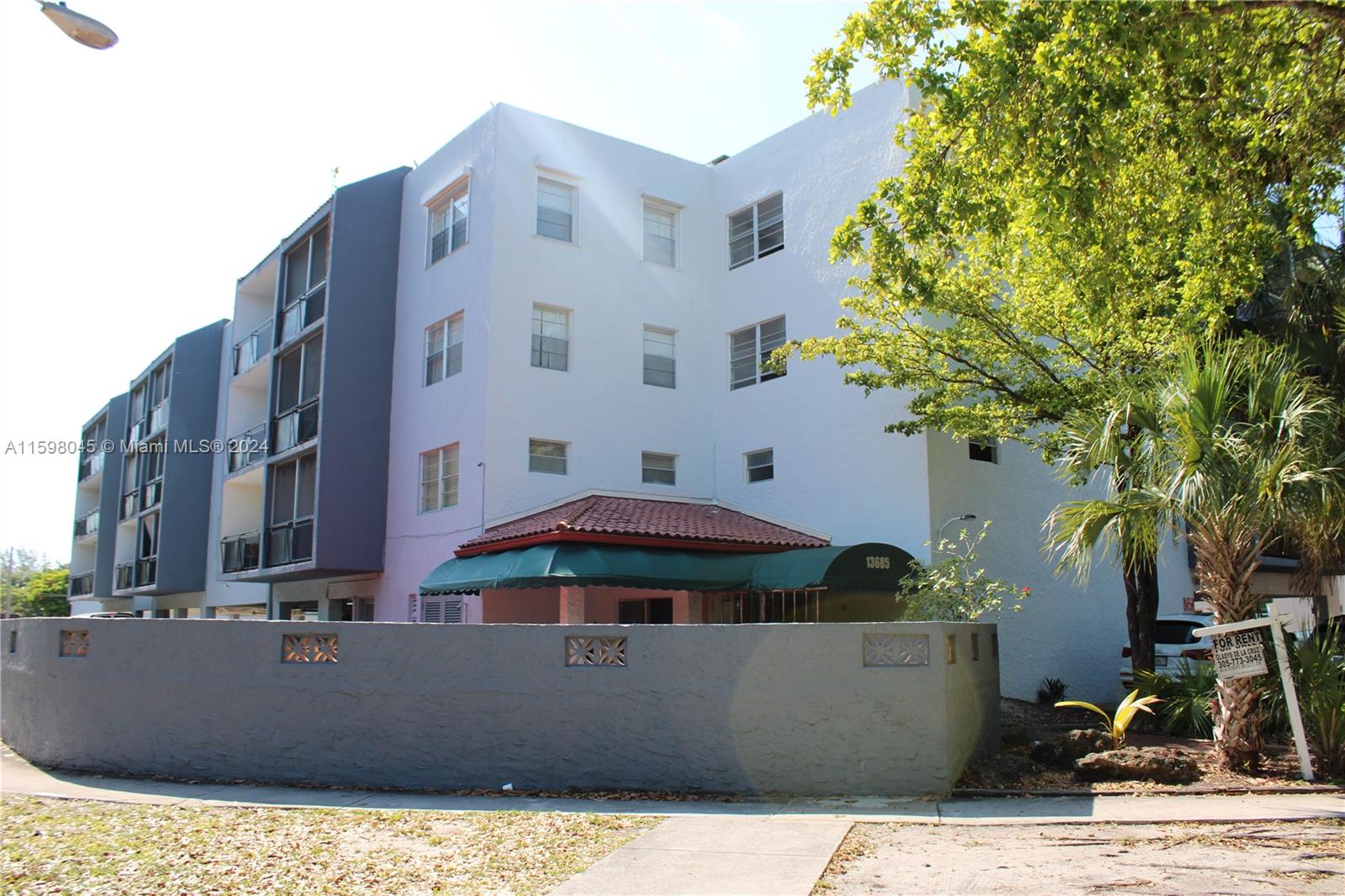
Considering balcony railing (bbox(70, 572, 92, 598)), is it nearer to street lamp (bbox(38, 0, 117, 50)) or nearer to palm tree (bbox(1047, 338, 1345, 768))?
street lamp (bbox(38, 0, 117, 50))

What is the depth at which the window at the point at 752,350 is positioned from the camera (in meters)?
20.7

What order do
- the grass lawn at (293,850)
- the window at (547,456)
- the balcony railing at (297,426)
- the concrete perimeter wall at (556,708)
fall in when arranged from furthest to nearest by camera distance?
1. the balcony railing at (297,426)
2. the window at (547,456)
3. the concrete perimeter wall at (556,708)
4. the grass lawn at (293,850)

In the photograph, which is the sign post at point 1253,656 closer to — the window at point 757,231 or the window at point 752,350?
the window at point 752,350

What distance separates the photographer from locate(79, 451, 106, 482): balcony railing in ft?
147

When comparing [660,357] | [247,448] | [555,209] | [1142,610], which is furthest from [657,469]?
[247,448]

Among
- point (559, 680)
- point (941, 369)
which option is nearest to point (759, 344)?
point (941, 369)

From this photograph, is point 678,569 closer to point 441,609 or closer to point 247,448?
point 441,609

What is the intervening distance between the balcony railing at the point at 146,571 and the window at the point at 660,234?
67.4ft

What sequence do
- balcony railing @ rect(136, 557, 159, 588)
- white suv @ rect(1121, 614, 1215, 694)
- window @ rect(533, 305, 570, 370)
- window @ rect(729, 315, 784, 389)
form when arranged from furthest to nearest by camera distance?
balcony railing @ rect(136, 557, 159, 588) → window @ rect(729, 315, 784, 389) → window @ rect(533, 305, 570, 370) → white suv @ rect(1121, 614, 1215, 694)

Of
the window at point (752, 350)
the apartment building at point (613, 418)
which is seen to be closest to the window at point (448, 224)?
the apartment building at point (613, 418)

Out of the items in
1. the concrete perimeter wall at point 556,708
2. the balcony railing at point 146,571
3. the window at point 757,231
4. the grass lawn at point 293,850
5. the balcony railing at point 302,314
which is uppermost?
the window at point 757,231

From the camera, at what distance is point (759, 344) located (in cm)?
2103

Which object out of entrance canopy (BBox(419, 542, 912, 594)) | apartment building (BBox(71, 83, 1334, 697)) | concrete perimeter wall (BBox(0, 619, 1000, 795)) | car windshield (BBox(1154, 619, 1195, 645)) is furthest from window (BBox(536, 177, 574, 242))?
car windshield (BBox(1154, 619, 1195, 645))

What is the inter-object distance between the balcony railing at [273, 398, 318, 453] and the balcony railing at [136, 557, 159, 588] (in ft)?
37.5
